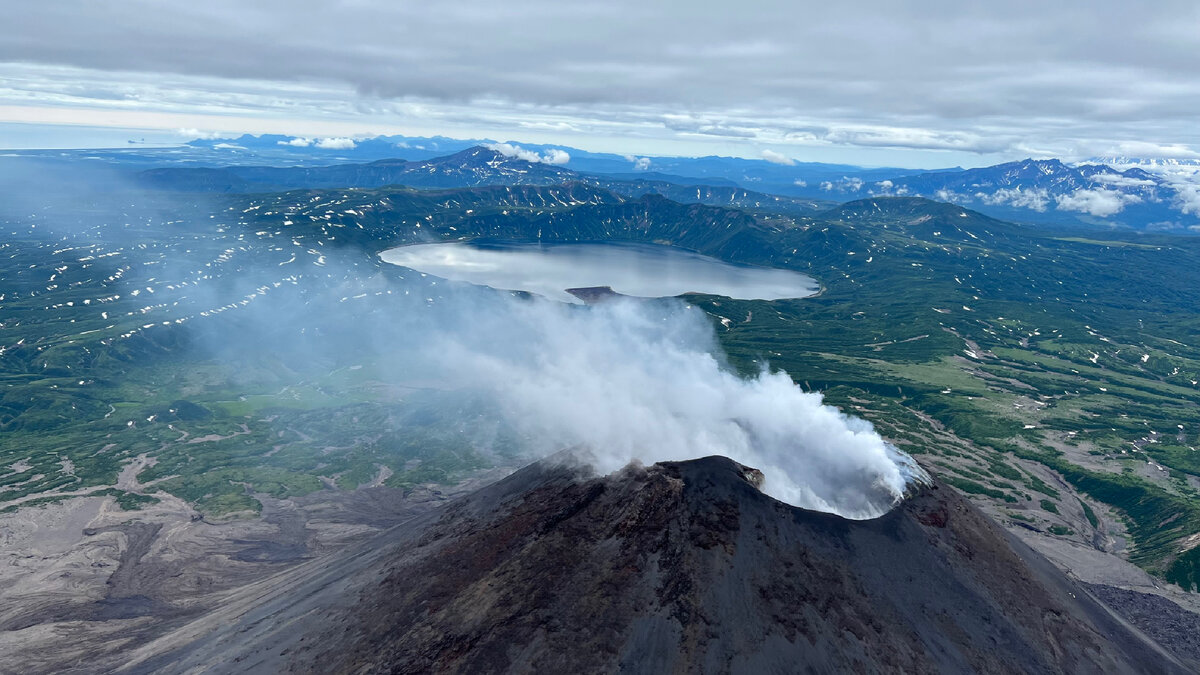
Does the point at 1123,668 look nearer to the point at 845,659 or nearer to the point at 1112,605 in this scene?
the point at 845,659

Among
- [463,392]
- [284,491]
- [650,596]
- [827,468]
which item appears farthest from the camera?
[463,392]

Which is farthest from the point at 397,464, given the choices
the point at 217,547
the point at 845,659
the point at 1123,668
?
the point at 1123,668

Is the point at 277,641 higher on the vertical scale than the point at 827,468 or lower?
lower

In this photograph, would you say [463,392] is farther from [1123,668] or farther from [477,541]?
[1123,668]

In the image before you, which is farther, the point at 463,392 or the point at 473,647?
the point at 463,392

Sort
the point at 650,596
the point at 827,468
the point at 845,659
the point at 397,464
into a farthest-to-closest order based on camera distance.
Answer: the point at 397,464
the point at 827,468
the point at 650,596
the point at 845,659

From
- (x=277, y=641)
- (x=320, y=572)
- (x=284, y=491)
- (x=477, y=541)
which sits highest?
(x=477, y=541)
